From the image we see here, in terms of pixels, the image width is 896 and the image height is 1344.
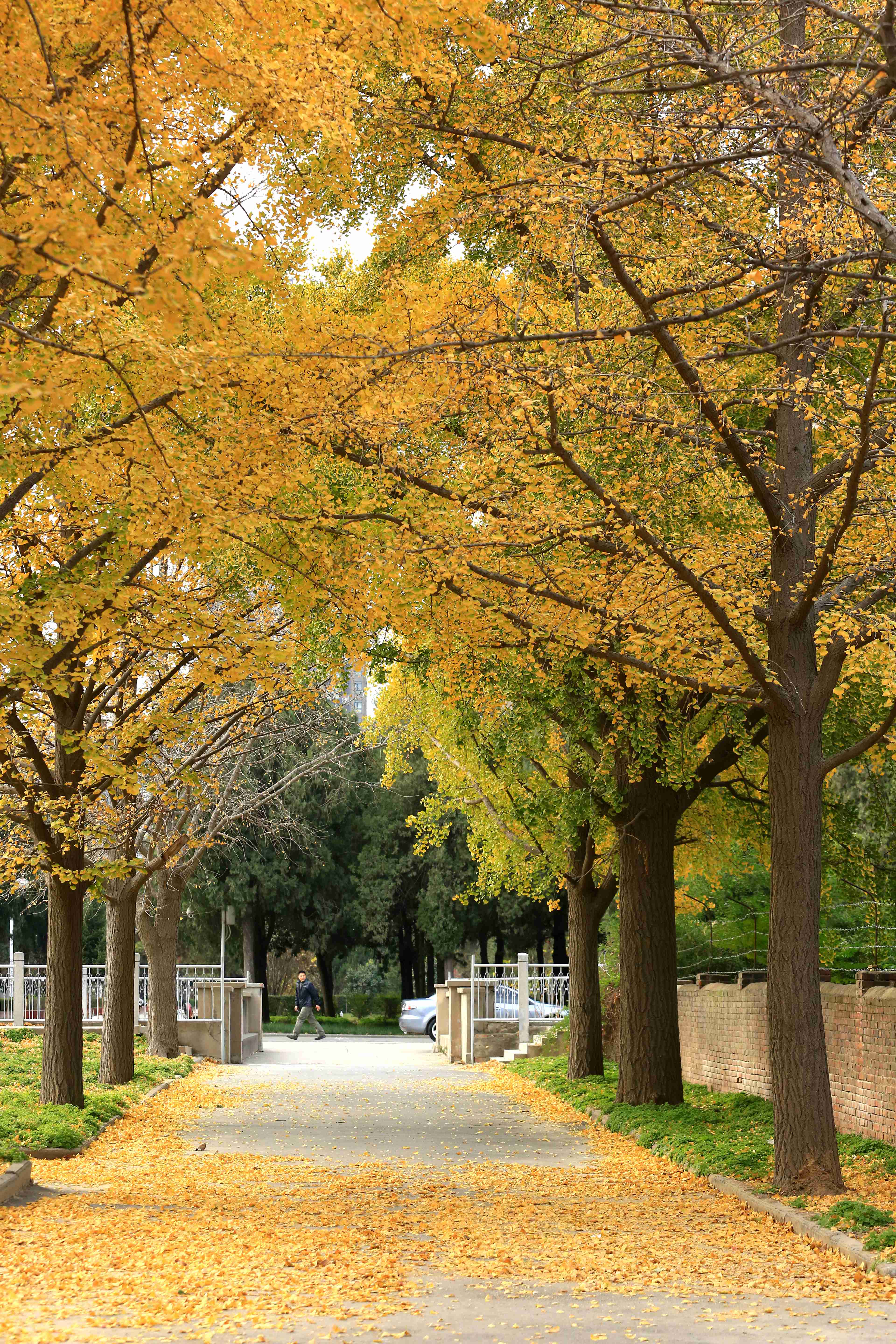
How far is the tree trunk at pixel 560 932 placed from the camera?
45.4 metres

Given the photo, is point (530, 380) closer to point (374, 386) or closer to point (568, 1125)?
point (374, 386)

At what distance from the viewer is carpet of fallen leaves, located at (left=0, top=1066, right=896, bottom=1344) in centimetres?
664

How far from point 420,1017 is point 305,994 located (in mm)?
6331

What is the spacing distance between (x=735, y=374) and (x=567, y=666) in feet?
11.6

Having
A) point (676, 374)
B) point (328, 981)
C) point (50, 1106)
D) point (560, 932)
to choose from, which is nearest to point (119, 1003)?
point (50, 1106)

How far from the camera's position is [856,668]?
10.6 metres

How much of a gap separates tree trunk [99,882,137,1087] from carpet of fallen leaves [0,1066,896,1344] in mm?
6389

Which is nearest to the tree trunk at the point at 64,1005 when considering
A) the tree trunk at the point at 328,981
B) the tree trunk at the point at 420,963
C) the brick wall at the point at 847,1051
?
the brick wall at the point at 847,1051

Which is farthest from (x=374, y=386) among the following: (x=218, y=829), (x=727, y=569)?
(x=218, y=829)

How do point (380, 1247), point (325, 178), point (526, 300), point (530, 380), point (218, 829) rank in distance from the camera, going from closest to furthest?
point (380, 1247) → point (530, 380) → point (325, 178) → point (526, 300) → point (218, 829)

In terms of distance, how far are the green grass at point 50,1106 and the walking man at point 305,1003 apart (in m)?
7.75

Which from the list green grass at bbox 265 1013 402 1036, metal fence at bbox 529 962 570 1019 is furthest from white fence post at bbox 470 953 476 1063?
green grass at bbox 265 1013 402 1036

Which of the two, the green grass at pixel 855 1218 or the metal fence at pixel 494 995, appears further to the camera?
the metal fence at pixel 494 995

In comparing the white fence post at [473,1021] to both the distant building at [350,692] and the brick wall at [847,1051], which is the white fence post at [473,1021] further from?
the brick wall at [847,1051]
